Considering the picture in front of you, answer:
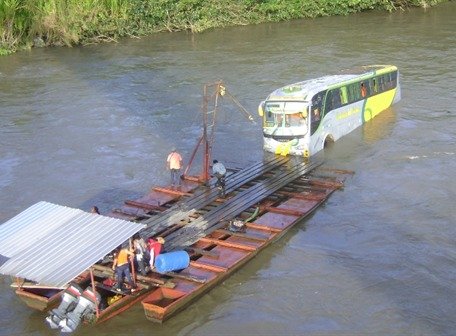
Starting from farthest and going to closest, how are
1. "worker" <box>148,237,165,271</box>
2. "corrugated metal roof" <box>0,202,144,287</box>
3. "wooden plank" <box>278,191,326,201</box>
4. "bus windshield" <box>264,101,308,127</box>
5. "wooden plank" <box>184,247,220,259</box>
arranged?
"bus windshield" <box>264,101,308,127</box>, "wooden plank" <box>278,191,326,201</box>, "wooden plank" <box>184,247,220,259</box>, "worker" <box>148,237,165,271</box>, "corrugated metal roof" <box>0,202,144,287</box>

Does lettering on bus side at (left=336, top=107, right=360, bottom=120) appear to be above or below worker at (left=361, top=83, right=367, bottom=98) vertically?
below

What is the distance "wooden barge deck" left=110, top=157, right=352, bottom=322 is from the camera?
12406mm

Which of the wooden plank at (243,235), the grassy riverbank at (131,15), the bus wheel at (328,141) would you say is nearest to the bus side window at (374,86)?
the bus wheel at (328,141)

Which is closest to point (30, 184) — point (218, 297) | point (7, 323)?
point (7, 323)

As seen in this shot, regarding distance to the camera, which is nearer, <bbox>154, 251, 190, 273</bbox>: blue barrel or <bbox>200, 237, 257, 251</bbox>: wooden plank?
<bbox>154, 251, 190, 273</bbox>: blue barrel

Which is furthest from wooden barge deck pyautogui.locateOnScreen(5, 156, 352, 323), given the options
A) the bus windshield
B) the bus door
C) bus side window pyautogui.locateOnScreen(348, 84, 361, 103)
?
bus side window pyautogui.locateOnScreen(348, 84, 361, 103)

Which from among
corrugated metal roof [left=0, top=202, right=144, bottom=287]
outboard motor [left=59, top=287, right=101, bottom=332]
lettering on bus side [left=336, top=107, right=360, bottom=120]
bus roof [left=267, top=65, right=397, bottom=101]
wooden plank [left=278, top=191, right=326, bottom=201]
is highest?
bus roof [left=267, top=65, right=397, bottom=101]

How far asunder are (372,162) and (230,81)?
11.3 meters

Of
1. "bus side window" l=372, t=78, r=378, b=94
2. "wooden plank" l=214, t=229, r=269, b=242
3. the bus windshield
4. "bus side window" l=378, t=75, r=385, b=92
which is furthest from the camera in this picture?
"bus side window" l=378, t=75, r=385, b=92

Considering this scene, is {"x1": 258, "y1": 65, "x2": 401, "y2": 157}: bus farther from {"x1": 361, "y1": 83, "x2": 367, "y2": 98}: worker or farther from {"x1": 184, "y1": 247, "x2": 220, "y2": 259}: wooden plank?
{"x1": 184, "y1": 247, "x2": 220, "y2": 259}: wooden plank

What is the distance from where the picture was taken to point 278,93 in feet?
65.7

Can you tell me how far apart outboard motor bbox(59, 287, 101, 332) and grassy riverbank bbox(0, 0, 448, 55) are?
90.6ft

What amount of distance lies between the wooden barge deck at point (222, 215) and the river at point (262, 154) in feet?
1.39

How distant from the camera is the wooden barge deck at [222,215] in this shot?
1241 cm
